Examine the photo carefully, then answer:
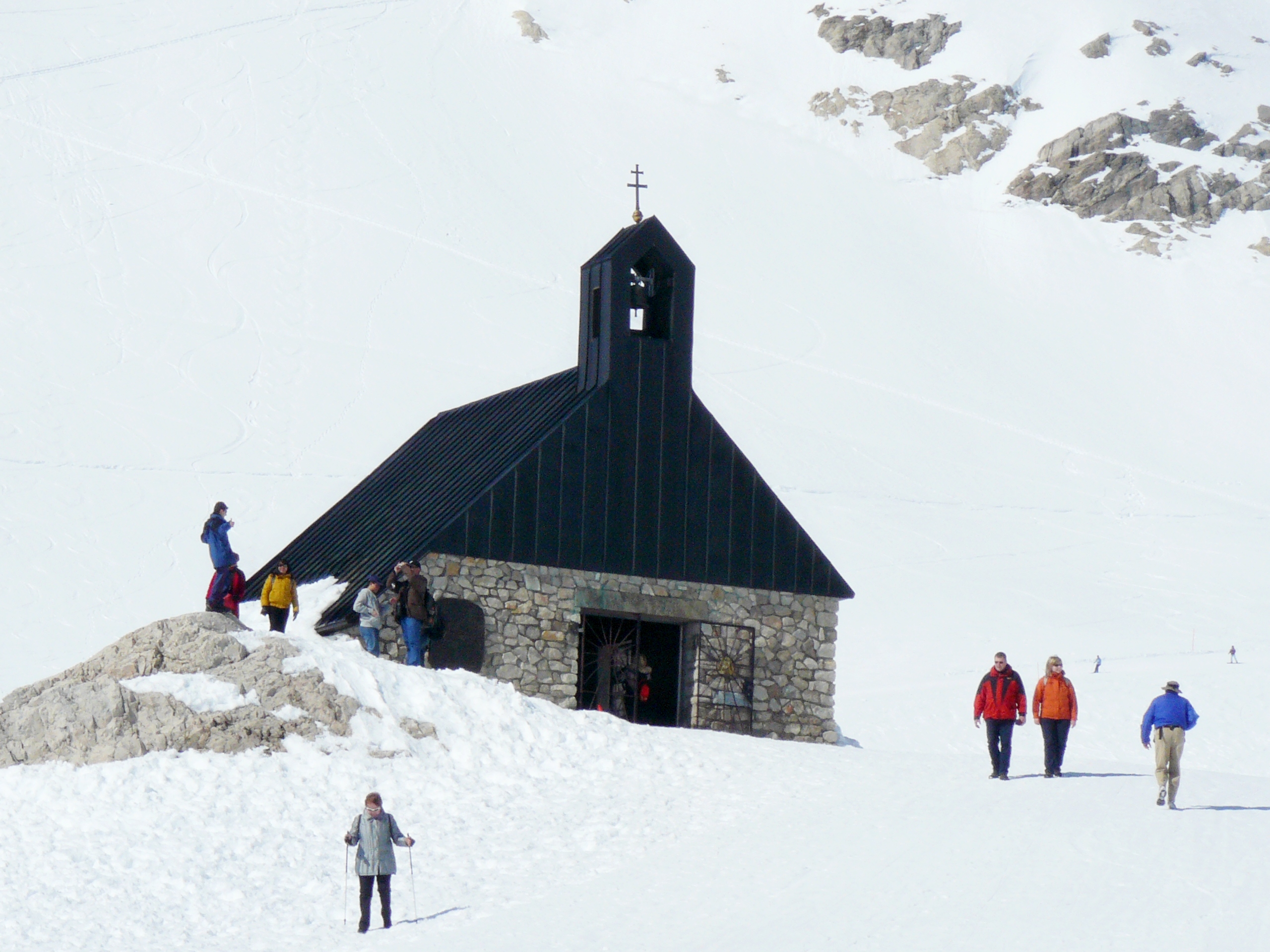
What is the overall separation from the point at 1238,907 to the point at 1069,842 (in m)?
2.29

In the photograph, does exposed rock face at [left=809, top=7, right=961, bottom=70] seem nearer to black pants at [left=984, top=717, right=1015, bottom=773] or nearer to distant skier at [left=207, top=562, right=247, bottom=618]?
distant skier at [left=207, top=562, right=247, bottom=618]

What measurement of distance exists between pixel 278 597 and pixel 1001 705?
8350mm

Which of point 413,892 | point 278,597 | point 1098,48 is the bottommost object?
point 413,892

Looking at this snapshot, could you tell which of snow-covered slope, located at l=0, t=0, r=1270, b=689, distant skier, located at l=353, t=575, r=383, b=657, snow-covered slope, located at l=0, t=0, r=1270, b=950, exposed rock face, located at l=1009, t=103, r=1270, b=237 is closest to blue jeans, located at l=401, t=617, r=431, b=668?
distant skier, located at l=353, t=575, r=383, b=657

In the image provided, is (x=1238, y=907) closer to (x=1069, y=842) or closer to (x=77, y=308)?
(x=1069, y=842)

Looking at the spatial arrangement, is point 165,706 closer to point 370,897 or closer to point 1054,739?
point 370,897

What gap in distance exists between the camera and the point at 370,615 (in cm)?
2216

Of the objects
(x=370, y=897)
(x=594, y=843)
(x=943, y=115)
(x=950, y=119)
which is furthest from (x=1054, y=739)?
(x=943, y=115)

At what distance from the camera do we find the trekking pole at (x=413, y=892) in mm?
14438

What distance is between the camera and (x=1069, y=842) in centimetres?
1628

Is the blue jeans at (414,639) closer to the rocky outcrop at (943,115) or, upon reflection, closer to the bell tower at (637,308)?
the bell tower at (637,308)

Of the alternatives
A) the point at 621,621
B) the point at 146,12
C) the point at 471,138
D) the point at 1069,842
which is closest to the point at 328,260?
the point at 471,138

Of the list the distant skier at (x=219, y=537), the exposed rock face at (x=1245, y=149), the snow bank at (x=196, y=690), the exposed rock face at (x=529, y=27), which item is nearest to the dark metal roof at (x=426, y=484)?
the distant skier at (x=219, y=537)

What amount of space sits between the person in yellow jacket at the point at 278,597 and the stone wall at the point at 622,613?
4.55 ft
